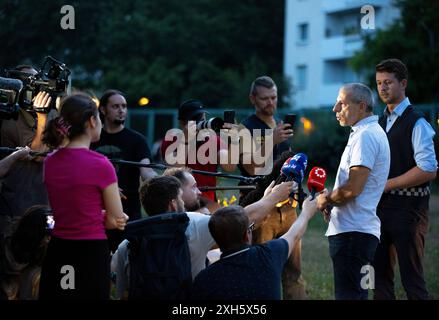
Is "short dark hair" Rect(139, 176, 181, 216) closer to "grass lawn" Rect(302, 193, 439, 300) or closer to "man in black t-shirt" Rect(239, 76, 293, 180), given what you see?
"man in black t-shirt" Rect(239, 76, 293, 180)

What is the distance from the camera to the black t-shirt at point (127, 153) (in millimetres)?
7004

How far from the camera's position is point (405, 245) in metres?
6.07

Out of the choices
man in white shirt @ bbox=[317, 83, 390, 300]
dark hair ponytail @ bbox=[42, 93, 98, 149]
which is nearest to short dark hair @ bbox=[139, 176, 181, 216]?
dark hair ponytail @ bbox=[42, 93, 98, 149]

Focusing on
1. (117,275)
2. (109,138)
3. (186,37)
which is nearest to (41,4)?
(186,37)

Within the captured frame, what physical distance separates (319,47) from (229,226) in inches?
1644

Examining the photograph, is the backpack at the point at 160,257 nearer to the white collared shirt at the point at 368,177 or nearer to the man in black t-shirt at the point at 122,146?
the white collared shirt at the point at 368,177

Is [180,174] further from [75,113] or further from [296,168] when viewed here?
[75,113]

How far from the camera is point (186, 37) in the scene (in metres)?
46.2

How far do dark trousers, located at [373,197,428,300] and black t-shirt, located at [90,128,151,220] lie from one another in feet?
7.30

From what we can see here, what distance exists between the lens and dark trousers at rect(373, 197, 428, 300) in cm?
607

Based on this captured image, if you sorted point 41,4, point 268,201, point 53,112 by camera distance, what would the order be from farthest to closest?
point 41,4 < point 53,112 < point 268,201

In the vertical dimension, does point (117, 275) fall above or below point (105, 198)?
below

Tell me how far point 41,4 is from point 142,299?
3118 cm
